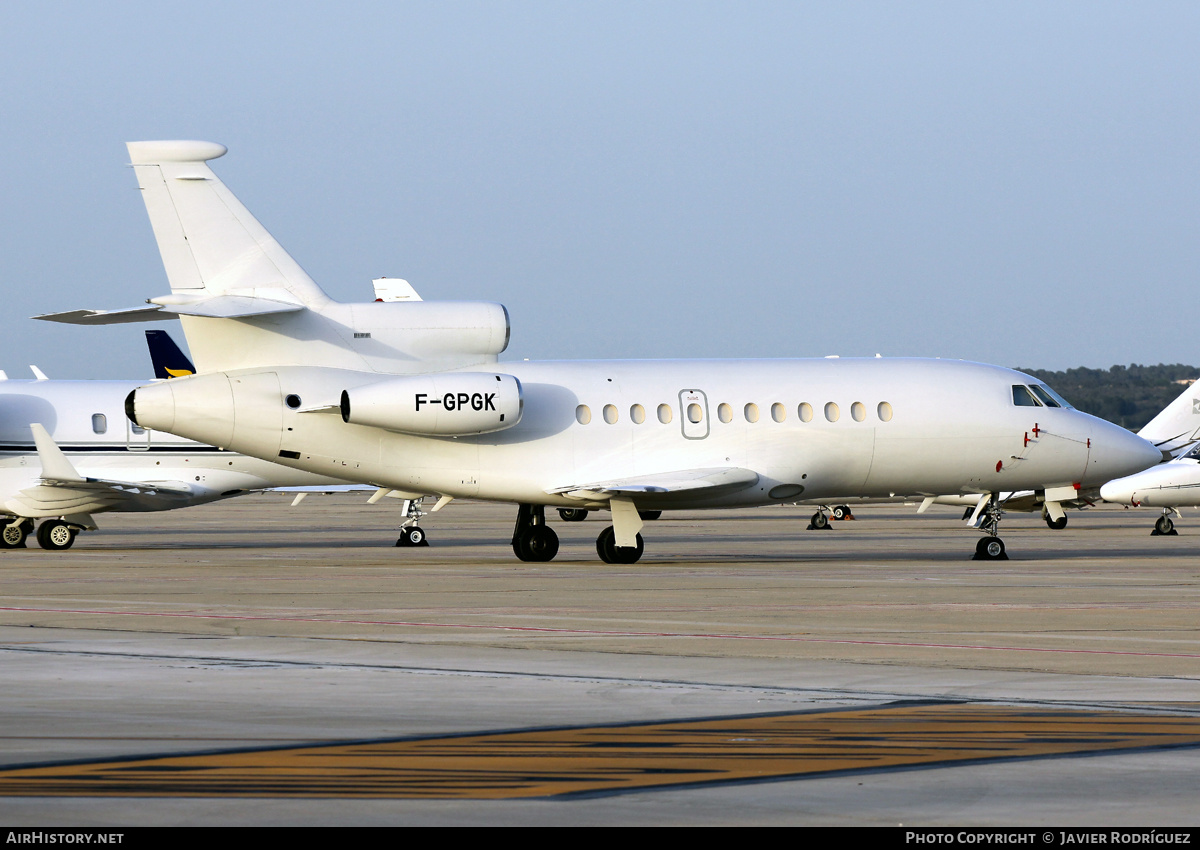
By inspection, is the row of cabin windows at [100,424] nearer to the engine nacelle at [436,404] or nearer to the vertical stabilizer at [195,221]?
the vertical stabilizer at [195,221]

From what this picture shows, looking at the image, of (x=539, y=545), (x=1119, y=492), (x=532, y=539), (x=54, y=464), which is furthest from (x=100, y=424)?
(x=1119, y=492)

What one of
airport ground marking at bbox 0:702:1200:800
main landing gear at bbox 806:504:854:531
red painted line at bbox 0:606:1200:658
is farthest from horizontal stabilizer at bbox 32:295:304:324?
main landing gear at bbox 806:504:854:531

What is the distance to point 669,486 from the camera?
94.8 ft

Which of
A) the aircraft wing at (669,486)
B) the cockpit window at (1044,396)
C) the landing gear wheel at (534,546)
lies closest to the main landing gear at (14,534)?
the landing gear wheel at (534,546)

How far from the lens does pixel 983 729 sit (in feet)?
32.5

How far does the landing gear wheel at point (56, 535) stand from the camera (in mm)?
38844

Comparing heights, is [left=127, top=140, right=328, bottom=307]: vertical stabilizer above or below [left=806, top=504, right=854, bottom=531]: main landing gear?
above

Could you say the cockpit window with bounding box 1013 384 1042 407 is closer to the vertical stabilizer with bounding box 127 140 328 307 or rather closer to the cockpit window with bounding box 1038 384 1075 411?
the cockpit window with bounding box 1038 384 1075 411

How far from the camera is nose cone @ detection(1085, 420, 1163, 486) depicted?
31.6m

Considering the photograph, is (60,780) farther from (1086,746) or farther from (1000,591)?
(1000,591)

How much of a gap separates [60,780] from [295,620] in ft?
32.8

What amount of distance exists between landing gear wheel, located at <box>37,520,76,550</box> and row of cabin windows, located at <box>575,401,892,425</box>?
15678 mm
